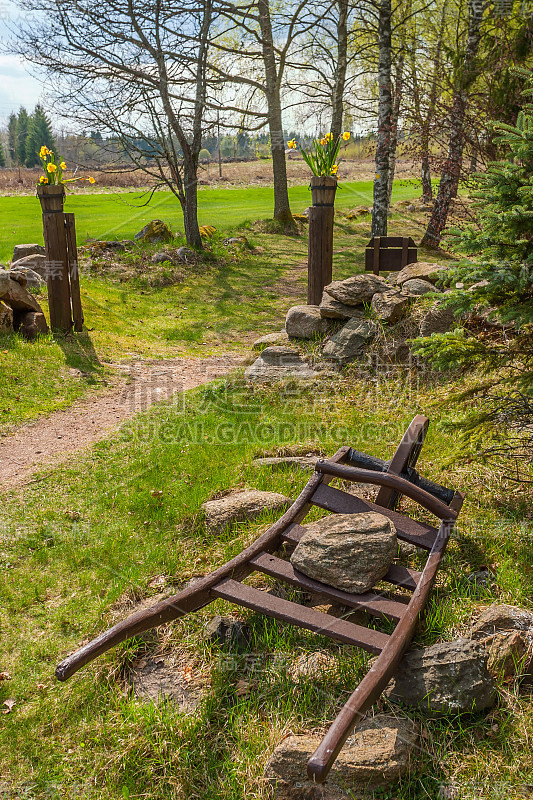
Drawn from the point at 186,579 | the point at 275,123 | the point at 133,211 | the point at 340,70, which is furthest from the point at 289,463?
the point at 133,211

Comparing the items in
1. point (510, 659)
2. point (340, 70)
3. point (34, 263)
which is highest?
point (340, 70)

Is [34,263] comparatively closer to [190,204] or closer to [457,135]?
[190,204]

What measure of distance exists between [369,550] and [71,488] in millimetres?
2907

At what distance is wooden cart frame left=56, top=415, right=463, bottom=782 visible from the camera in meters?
2.35

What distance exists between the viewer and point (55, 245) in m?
8.45

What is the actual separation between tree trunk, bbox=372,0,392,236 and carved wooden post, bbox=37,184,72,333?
8.25 metres

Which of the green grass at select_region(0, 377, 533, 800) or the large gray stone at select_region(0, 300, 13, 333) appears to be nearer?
the green grass at select_region(0, 377, 533, 800)

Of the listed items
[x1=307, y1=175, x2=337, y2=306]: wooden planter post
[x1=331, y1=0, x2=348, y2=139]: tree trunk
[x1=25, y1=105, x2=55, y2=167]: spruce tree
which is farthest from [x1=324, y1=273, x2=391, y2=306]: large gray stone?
[x1=25, y1=105, x2=55, y2=167]: spruce tree

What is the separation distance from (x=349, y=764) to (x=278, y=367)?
16.9 feet

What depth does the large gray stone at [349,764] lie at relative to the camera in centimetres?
235

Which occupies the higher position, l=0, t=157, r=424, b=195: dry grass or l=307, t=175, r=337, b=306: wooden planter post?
l=0, t=157, r=424, b=195: dry grass

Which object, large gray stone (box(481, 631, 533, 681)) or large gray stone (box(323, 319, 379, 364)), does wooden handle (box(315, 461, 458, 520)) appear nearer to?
large gray stone (box(481, 631, 533, 681))

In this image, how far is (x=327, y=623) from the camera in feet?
8.95

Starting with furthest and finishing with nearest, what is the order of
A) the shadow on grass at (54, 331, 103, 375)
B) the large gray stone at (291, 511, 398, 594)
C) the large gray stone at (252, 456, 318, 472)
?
the shadow on grass at (54, 331, 103, 375) < the large gray stone at (252, 456, 318, 472) < the large gray stone at (291, 511, 398, 594)
